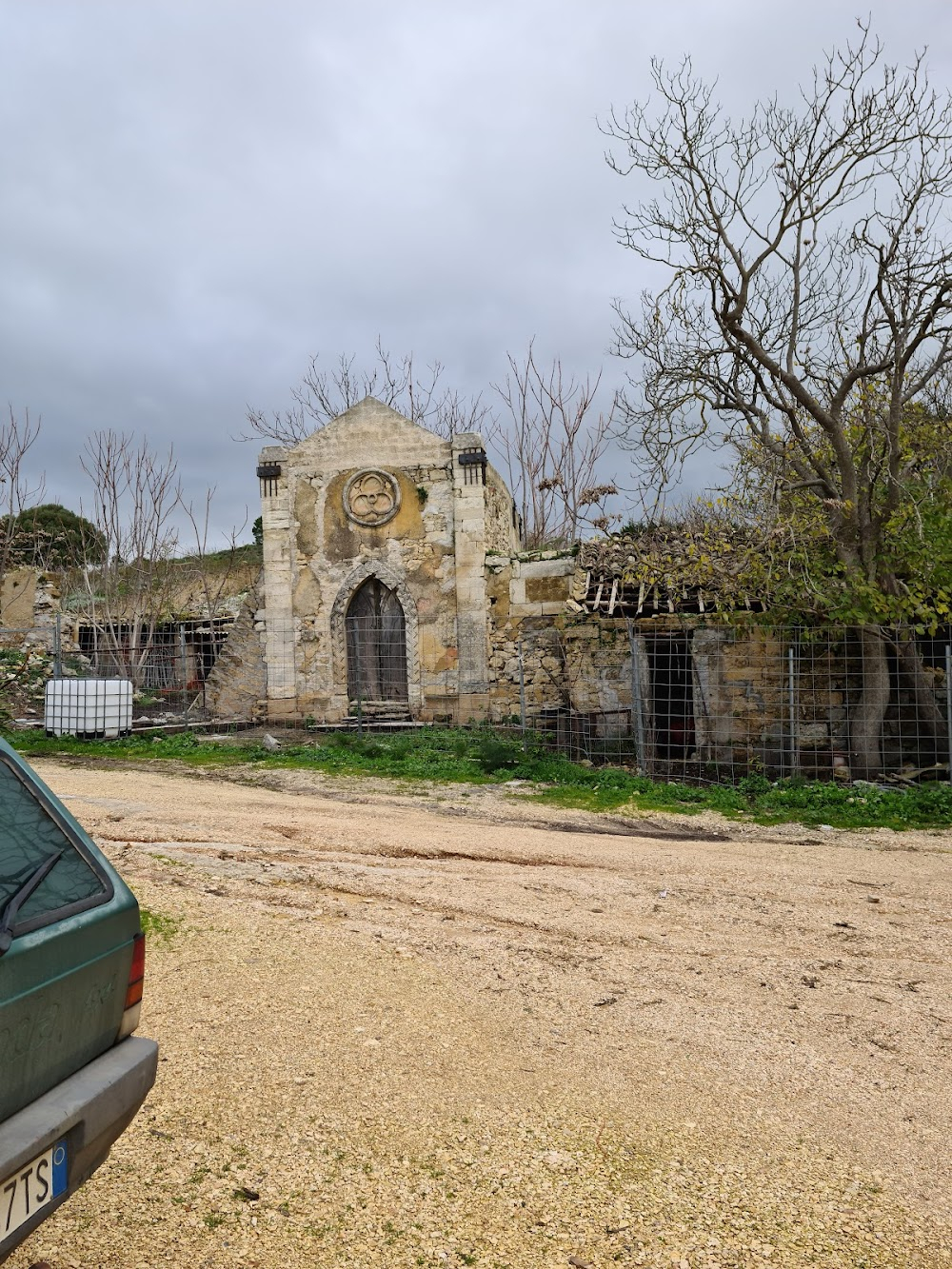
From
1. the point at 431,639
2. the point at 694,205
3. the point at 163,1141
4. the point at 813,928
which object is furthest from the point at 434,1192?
the point at 431,639

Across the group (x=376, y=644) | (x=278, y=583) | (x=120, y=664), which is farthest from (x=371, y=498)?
(x=120, y=664)

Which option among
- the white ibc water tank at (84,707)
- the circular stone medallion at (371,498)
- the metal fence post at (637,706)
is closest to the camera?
the metal fence post at (637,706)

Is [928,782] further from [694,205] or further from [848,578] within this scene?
[694,205]

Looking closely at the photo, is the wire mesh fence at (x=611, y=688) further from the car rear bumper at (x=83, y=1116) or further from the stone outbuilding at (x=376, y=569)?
the car rear bumper at (x=83, y=1116)

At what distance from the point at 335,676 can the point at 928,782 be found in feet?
37.5

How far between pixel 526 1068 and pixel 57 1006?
2.09 meters

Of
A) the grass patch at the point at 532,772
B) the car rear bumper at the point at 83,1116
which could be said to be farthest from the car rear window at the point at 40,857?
the grass patch at the point at 532,772

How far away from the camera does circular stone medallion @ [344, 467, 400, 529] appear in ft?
58.9

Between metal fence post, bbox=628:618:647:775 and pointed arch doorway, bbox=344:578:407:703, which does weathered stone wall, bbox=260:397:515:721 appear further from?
metal fence post, bbox=628:618:647:775

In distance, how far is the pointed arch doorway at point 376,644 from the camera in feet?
59.4

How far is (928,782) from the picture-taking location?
10.7 meters

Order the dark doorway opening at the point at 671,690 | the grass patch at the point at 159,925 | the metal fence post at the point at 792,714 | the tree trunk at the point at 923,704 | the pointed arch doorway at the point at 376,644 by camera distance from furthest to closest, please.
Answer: the pointed arch doorway at the point at 376,644 < the dark doorway opening at the point at 671,690 < the metal fence post at the point at 792,714 < the tree trunk at the point at 923,704 < the grass patch at the point at 159,925

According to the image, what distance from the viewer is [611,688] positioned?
45.0 feet

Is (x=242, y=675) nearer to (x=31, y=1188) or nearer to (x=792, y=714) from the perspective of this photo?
(x=792, y=714)
